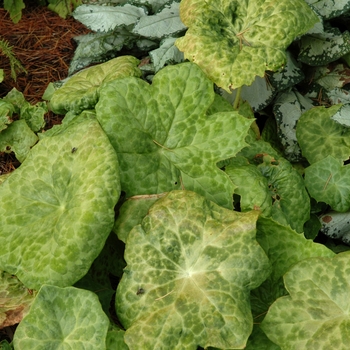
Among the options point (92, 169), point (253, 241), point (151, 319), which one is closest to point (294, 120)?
point (253, 241)

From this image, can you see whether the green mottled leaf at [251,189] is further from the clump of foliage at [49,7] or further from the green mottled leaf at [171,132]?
the clump of foliage at [49,7]

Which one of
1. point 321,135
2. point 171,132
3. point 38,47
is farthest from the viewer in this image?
point 38,47

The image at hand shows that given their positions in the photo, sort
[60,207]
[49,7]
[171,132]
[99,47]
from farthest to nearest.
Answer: [49,7] → [99,47] → [171,132] → [60,207]

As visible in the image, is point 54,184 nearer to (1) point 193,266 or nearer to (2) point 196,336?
(1) point 193,266

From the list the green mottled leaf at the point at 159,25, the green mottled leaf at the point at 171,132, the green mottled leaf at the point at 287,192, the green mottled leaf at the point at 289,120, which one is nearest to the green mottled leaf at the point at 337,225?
the green mottled leaf at the point at 287,192

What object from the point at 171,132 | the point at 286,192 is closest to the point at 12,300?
the point at 171,132

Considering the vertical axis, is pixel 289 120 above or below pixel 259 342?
above

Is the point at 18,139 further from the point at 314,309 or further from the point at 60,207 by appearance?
the point at 314,309
